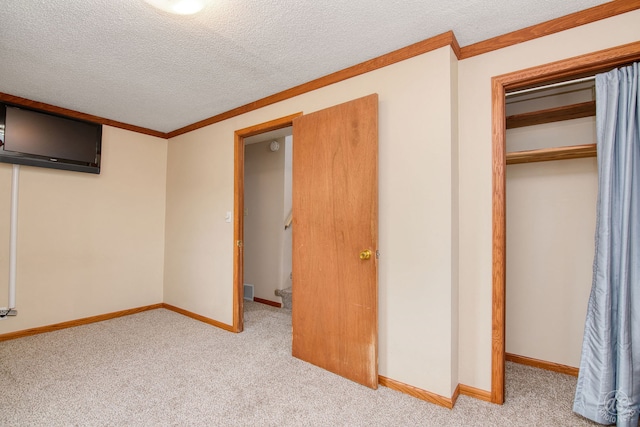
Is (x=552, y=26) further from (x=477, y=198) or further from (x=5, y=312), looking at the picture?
(x=5, y=312)

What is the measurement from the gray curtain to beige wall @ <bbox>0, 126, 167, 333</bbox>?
14.1 feet

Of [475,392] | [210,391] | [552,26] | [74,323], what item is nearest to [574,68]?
[552,26]

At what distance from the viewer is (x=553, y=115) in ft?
7.32

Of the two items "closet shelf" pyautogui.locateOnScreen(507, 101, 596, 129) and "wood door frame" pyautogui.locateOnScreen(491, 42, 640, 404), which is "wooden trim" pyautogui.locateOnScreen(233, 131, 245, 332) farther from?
"closet shelf" pyautogui.locateOnScreen(507, 101, 596, 129)

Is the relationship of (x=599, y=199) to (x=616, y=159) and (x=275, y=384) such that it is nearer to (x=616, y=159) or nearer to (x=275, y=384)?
(x=616, y=159)

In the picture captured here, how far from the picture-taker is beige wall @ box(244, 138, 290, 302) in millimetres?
4234

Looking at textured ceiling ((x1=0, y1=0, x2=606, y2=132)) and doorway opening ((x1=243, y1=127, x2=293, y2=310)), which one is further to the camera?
doorway opening ((x1=243, y1=127, x2=293, y2=310))

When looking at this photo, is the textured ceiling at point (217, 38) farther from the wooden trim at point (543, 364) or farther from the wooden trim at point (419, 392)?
the wooden trim at point (543, 364)

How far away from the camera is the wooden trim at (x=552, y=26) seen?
1594 mm

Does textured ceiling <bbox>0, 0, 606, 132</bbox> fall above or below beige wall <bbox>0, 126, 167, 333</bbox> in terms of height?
above


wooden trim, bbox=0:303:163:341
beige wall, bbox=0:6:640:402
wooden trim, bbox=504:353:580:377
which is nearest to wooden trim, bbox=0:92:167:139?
beige wall, bbox=0:6:640:402

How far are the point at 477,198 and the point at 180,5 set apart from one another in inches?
80.9

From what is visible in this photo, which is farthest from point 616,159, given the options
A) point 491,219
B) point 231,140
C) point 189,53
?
point 231,140

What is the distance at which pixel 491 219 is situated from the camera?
1.89 meters
